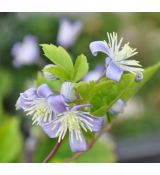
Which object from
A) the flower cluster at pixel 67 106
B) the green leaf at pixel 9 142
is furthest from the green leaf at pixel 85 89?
the green leaf at pixel 9 142

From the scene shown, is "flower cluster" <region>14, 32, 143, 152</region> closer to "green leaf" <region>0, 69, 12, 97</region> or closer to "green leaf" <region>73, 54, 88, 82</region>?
"green leaf" <region>73, 54, 88, 82</region>

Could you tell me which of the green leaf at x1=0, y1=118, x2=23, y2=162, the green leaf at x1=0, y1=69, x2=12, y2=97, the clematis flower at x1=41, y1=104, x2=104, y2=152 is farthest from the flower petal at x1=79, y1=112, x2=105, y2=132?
the green leaf at x1=0, y1=69, x2=12, y2=97

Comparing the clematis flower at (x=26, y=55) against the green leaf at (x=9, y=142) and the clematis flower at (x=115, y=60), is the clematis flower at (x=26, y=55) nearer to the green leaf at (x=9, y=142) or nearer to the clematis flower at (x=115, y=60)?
the green leaf at (x=9, y=142)

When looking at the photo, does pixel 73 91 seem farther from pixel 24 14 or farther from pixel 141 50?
pixel 141 50

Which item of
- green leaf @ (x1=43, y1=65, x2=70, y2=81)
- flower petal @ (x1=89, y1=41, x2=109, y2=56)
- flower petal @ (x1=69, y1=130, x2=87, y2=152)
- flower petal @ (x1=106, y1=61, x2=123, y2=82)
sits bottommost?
flower petal @ (x1=69, y1=130, x2=87, y2=152)

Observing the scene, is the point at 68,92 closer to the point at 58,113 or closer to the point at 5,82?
the point at 58,113

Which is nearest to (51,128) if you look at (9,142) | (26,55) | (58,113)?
(58,113)
